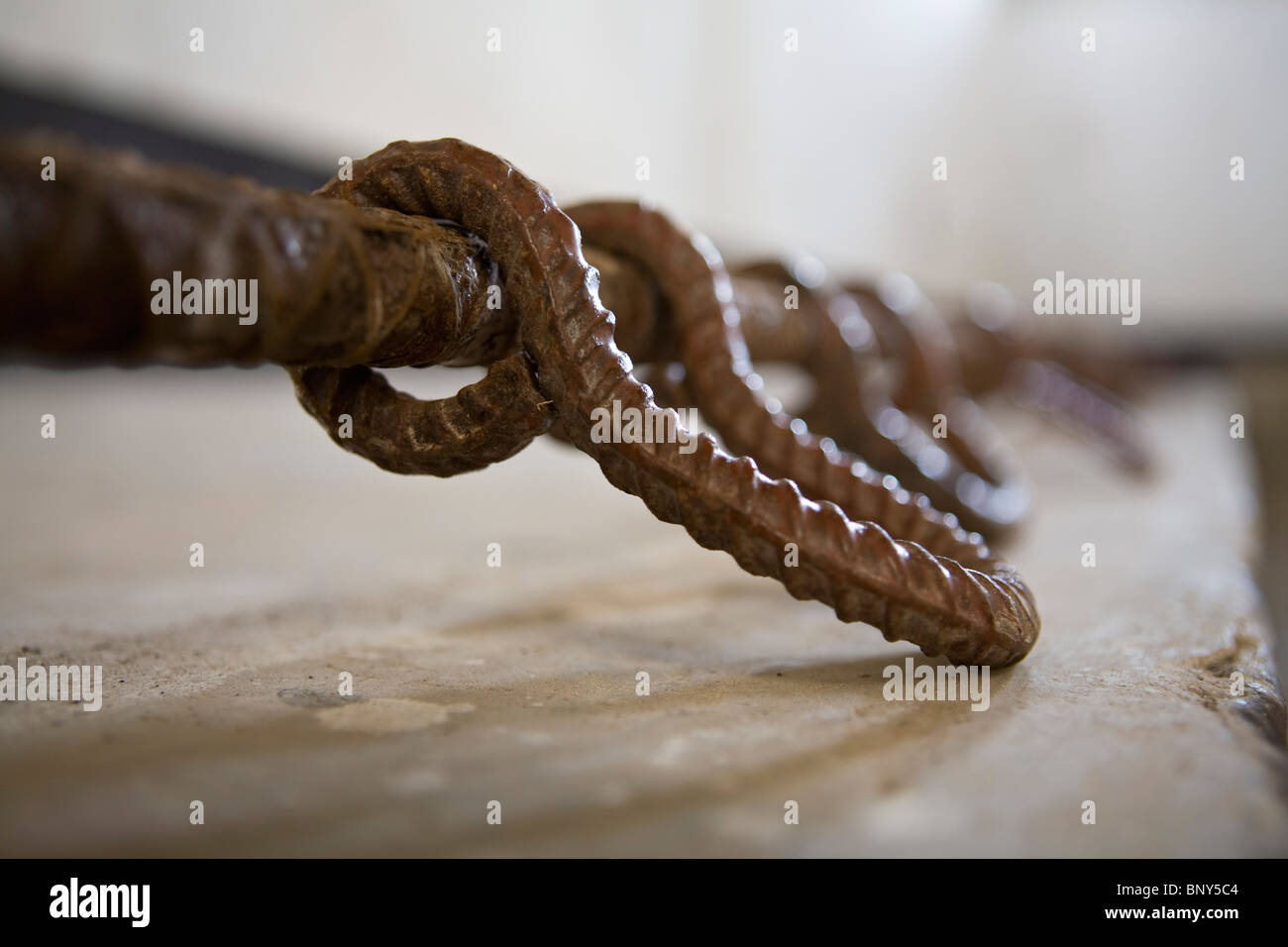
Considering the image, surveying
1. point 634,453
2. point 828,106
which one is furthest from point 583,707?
point 828,106

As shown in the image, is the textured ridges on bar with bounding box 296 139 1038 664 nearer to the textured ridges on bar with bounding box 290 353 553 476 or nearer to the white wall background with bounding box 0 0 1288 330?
the textured ridges on bar with bounding box 290 353 553 476

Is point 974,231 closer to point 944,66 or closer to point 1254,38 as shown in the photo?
point 944,66

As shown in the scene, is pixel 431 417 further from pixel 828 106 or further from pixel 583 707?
pixel 828 106

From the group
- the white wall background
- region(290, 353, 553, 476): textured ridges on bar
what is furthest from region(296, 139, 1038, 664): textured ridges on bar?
the white wall background

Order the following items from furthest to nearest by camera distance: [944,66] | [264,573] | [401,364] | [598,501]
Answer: [944,66] → [598,501] → [264,573] → [401,364]

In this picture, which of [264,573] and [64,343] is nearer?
[64,343]
